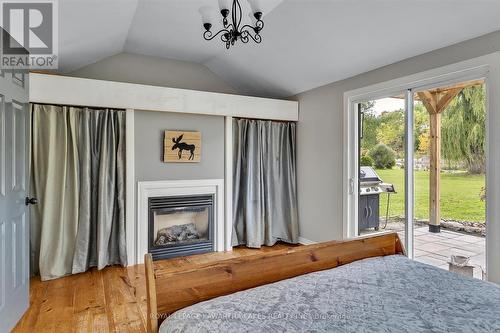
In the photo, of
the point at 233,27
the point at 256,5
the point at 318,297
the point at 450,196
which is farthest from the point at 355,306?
the point at 450,196

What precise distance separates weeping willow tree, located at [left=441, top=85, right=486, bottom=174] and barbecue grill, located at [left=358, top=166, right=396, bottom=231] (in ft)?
2.96

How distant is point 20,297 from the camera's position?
243cm

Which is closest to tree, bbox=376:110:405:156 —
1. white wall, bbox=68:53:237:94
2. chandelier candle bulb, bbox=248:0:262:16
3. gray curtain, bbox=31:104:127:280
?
chandelier candle bulb, bbox=248:0:262:16

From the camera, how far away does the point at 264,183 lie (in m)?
4.61

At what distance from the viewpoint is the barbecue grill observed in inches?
146

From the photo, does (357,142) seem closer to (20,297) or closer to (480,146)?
(480,146)

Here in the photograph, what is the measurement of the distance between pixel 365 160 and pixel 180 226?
2599 millimetres

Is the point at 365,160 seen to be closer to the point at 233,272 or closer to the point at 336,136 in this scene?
the point at 336,136

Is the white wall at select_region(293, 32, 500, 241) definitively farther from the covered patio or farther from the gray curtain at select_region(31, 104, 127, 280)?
the gray curtain at select_region(31, 104, 127, 280)

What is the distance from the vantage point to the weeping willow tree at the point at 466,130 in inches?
105

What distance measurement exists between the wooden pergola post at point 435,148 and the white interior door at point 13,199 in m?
3.68

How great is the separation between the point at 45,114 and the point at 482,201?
4.41 metres

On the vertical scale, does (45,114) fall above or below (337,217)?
above

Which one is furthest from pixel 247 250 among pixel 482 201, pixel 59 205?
pixel 482 201
